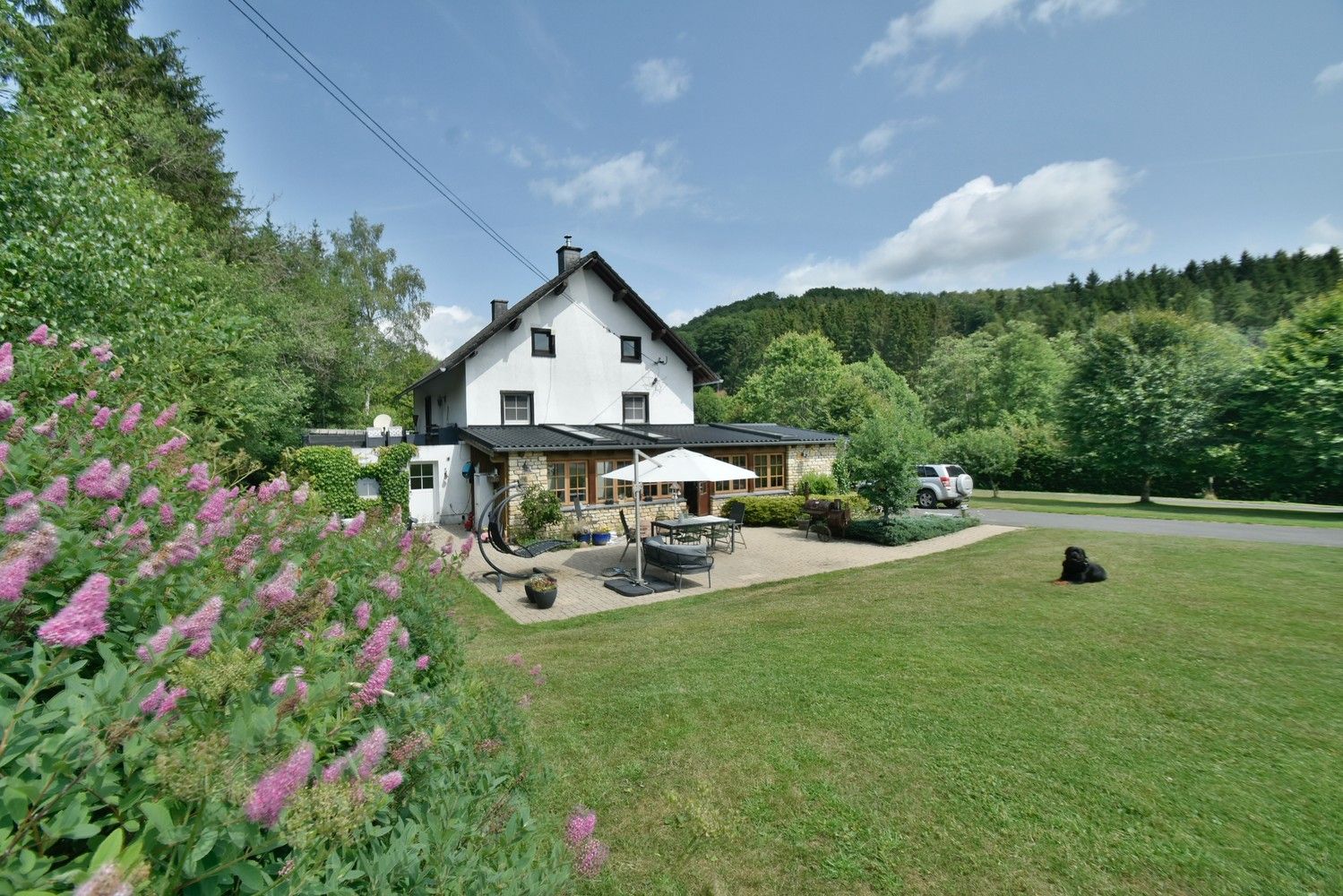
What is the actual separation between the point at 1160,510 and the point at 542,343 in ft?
77.4

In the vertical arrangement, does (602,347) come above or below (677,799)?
above

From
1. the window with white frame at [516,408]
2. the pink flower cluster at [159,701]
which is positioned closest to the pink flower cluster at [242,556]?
the pink flower cluster at [159,701]

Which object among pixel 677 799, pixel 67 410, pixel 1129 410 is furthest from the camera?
pixel 1129 410

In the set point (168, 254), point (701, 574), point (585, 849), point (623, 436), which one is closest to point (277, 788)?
point (585, 849)

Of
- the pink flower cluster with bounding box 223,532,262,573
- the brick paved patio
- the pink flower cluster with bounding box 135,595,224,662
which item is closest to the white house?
the brick paved patio

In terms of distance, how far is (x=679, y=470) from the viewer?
462 inches

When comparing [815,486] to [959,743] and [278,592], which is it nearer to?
[959,743]

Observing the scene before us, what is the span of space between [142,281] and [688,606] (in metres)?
8.33

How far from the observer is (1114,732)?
4.43 meters

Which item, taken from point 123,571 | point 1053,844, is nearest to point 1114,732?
point 1053,844

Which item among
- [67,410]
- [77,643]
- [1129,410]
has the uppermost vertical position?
[1129,410]

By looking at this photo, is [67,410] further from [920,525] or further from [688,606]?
[920,525]

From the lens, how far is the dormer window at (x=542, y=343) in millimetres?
18828

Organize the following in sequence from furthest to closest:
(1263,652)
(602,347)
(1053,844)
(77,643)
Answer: (602,347)
(1263,652)
(1053,844)
(77,643)
